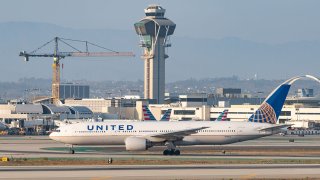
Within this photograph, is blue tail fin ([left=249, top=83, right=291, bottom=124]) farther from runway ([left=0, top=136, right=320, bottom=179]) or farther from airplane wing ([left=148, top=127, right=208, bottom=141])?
airplane wing ([left=148, top=127, right=208, bottom=141])

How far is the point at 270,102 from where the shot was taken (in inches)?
4045

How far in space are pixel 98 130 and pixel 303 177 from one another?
35583 mm

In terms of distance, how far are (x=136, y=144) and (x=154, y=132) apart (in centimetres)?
302

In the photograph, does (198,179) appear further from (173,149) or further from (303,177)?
(173,149)

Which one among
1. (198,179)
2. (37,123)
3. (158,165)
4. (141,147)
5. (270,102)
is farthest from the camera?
(37,123)

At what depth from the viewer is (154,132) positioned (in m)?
96.1

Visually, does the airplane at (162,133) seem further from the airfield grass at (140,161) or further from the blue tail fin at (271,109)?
the airfield grass at (140,161)

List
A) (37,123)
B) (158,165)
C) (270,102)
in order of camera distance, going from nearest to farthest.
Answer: (158,165) < (270,102) < (37,123)

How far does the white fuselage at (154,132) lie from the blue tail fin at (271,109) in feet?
12.5

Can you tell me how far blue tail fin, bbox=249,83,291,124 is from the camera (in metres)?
101

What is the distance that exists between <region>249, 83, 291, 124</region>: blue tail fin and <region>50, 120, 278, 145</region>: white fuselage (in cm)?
382

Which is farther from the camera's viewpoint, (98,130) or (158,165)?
(98,130)

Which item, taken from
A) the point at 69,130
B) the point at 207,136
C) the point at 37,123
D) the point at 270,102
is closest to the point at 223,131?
the point at 207,136

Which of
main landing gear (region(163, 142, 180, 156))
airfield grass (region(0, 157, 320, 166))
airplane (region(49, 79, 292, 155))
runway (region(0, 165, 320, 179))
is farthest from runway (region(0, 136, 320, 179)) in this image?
airplane (region(49, 79, 292, 155))
